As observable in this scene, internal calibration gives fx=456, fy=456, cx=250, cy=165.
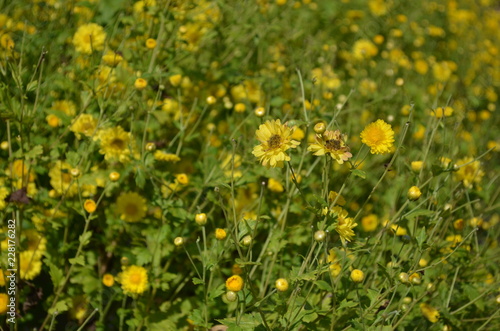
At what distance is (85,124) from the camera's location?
195 centimetres

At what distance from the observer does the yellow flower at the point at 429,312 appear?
1.67m

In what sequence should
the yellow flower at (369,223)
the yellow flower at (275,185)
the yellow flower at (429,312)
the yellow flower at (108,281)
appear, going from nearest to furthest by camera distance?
the yellow flower at (429,312) → the yellow flower at (108,281) → the yellow flower at (275,185) → the yellow flower at (369,223)

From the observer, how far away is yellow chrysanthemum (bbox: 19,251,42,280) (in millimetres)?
1810

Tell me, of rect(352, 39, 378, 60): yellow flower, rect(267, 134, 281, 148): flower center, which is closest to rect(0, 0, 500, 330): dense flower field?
rect(267, 134, 281, 148): flower center

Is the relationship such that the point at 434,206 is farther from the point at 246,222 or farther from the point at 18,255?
the point at 18,255

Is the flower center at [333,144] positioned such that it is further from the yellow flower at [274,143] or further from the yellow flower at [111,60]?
the yellow flower at [111,60]

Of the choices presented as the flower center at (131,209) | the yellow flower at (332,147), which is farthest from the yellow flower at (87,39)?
the yellow flower at (332,147)

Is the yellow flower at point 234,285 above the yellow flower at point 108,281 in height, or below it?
above

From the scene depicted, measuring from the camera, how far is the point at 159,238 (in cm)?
183

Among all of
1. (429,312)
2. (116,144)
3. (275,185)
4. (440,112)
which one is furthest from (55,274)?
(440,112)

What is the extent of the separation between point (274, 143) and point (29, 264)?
1.16m

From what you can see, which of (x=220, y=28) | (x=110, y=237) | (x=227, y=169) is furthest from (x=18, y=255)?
(x=220, y=28)

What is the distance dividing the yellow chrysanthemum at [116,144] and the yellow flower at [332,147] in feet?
2.75

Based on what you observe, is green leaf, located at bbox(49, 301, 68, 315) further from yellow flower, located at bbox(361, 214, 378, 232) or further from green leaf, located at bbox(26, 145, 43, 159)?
yellow flower, located at bbox(361, 214, 378, 232)
